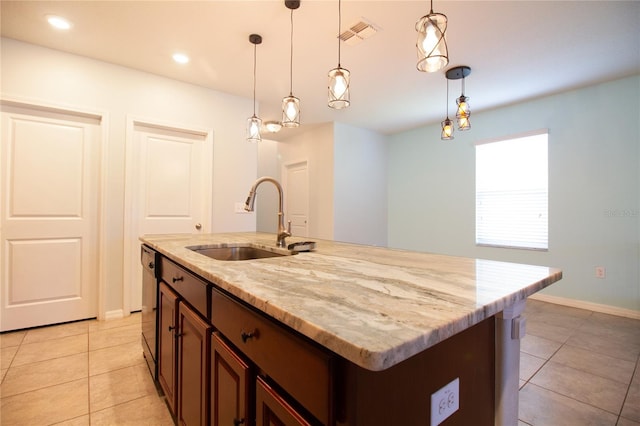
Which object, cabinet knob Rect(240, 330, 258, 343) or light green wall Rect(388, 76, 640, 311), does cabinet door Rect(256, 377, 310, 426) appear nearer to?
cabinet knob Rect(240, 330, 258, 343)

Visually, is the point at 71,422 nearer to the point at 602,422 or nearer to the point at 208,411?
the point at 208,411

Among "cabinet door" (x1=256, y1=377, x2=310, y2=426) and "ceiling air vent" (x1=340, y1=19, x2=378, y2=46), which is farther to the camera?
"ceiling air vent" (x1=340, y1=19, x2=378, y2=46)

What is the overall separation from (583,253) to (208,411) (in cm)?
412

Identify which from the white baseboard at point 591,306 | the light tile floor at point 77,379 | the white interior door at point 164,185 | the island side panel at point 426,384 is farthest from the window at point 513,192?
the light tile floor at point 77,379

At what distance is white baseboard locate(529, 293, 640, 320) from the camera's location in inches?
120

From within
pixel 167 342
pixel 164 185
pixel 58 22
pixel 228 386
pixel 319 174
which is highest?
pixel 58 22

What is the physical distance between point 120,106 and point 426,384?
349 centimetres

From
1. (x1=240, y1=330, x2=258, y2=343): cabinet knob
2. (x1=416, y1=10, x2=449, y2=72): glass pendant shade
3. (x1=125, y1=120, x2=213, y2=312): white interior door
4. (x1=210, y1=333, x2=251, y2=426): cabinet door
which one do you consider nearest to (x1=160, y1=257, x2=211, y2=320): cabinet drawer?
(x1=210, y1=333, x2=251, y2=426): cabinet door

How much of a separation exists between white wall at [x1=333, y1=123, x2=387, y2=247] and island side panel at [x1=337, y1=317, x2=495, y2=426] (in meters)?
3.76

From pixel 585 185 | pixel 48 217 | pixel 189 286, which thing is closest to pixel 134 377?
pixel 189 286

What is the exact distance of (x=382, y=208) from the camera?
5.41m

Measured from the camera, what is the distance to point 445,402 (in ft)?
2.25

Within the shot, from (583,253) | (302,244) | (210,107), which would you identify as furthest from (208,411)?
(583,253)

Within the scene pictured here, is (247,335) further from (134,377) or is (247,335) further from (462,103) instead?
(462,103)
